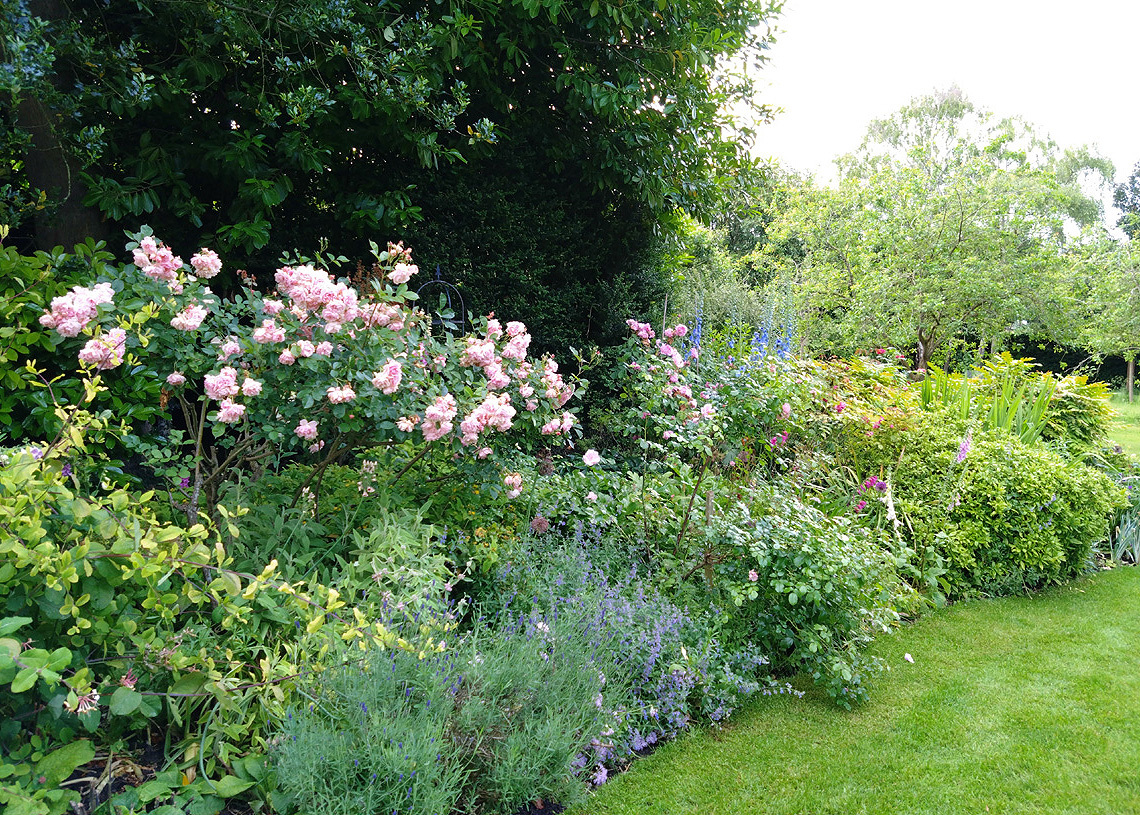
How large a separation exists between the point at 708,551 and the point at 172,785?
2396 millimetres

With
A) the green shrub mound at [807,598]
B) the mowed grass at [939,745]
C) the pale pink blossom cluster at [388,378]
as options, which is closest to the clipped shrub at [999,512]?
the mowed grass at [939,745]

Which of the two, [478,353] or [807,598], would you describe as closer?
[478,353]

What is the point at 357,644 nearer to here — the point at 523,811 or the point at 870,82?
the point at 523,811

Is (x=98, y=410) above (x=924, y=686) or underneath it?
above

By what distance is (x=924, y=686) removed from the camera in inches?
131

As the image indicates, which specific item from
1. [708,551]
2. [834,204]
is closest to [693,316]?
[708,551]

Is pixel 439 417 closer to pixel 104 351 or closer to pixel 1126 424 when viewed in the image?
pixel 104 351

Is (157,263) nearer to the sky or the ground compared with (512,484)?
nearer to the sky

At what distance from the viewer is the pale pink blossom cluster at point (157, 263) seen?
A: 258 cm

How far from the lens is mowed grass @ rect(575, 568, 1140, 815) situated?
7.97 ft

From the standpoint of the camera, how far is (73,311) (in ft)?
7.52

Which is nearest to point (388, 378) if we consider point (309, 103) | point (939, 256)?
point (309, 103)

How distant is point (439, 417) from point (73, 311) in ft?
4.27

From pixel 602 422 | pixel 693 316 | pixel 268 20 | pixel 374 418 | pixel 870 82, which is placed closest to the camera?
pixel 374 418
